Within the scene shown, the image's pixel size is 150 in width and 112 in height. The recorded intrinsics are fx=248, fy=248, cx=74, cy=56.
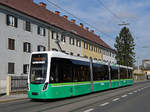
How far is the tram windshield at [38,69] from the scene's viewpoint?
43.7ft

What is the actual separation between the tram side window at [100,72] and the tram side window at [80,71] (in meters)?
1.46

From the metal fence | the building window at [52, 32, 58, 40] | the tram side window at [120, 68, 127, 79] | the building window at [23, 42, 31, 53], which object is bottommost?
the metal fence

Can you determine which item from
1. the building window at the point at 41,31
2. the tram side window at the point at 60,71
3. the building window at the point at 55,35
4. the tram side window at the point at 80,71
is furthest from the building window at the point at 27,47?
the tram side window at the point at 60,71

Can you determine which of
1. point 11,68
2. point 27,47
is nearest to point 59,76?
point 11,68

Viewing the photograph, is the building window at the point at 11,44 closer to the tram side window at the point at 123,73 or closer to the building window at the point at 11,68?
the building window at the point at 11,68

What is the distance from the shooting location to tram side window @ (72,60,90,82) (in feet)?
52.1

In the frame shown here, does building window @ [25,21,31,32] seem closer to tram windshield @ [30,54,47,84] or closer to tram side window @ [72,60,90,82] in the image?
tram side window @ [72,60,90,82]

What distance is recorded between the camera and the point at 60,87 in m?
13.8

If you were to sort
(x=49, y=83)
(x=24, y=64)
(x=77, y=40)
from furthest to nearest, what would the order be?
(x=77, y=40)
(x=24, y=64)
(x=49, y=83)

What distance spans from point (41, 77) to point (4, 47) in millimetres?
16225

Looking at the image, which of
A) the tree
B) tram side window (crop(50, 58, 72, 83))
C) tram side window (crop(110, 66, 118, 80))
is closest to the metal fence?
tram side window (crop(50, 58, 72, 83))

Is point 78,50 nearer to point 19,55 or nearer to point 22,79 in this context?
point 19,55

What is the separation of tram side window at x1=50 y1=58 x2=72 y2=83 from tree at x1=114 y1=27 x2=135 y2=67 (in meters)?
60.4

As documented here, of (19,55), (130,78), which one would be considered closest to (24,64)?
(19,55)
